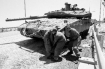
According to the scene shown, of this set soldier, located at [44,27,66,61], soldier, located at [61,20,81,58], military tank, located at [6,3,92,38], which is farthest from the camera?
military tank, located at [6,3,92,38]

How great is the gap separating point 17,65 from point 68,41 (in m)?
2.61

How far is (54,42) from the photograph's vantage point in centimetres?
545

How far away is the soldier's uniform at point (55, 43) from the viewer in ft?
17.3

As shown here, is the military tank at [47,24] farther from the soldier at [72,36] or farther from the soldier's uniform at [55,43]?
the soldier's uniform at [55,43]

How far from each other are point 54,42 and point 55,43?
0.24ft

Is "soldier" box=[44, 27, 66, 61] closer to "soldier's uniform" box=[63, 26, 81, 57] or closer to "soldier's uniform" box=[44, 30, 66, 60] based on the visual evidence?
"soldier's uniform" box=[44, 30, 66, 60]

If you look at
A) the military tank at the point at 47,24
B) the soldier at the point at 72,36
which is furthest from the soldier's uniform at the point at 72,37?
the military tank at the point at 47,24

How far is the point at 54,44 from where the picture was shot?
5.52 metres

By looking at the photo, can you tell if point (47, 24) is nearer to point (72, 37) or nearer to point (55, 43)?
point (55, 43)

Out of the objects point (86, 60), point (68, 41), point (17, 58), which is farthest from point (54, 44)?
point (86, 60)

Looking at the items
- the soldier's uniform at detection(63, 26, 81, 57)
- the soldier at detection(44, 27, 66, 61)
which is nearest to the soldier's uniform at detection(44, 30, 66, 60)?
the soldier at detection(44, 27, 66, 61)

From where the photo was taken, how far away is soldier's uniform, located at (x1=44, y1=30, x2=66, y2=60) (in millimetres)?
5285

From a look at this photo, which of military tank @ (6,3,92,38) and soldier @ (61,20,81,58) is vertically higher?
military tank @ (6,3,92,38)

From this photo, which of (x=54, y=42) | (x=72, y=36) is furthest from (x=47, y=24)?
(x=72, y=36)
